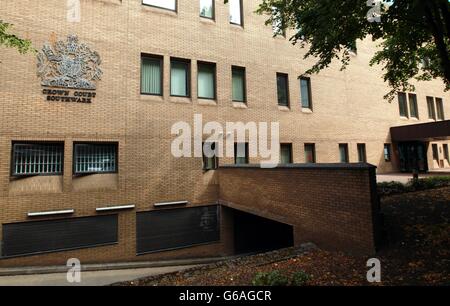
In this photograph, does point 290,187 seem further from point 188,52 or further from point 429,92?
point 429,92

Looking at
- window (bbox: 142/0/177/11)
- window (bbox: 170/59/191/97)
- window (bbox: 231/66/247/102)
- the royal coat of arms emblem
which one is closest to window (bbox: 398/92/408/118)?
window (bbox: 231/66/247/102)

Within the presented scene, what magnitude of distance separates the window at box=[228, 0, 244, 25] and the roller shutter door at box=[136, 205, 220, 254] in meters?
9.79

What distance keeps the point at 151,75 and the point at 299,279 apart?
34.4 feet

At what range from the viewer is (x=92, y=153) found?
36.2ft

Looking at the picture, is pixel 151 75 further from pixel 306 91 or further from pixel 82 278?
pixel 306 91

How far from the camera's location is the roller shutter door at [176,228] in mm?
11312

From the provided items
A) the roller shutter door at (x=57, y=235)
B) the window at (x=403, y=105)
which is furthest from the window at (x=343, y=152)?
the roller shutter door at (x=57, y=235)

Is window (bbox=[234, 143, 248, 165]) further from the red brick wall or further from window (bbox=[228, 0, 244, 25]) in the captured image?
window (bbox=[228, 0, 244, 25])

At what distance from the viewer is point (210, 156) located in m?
13.0

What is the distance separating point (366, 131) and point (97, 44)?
17.0 metres

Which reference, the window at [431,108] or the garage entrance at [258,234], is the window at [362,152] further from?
the window at [431,108]

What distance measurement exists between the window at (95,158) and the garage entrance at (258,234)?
19.4ft
